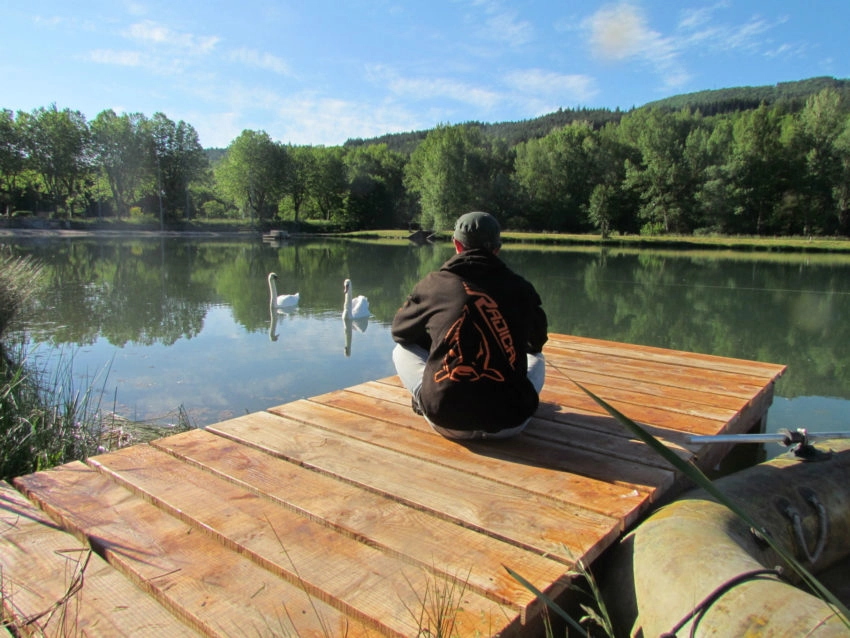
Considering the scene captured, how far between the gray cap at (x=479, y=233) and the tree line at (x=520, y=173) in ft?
140

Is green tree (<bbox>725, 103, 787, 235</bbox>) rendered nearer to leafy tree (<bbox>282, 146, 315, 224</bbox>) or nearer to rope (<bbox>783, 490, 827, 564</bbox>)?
leafy tree (<bbox>282, 146, 315, 224</bbox>)

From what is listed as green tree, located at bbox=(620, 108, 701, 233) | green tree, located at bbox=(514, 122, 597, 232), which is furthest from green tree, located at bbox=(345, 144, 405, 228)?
green tree, located at bbox=(620, 108, 701, 233)

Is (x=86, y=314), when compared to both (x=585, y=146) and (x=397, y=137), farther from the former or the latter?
(x=397, y=137)

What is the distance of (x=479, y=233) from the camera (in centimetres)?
252

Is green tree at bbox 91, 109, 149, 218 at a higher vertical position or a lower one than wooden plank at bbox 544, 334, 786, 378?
higher

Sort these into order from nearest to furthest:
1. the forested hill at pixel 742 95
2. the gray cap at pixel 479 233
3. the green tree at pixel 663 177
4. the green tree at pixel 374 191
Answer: the gray cap at pixel 479 233 < the green tree at pixel 663 177 < the green tree at pixel 374 191 < the forested hill at pixel 742 95

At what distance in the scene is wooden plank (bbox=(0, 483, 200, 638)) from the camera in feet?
4.60

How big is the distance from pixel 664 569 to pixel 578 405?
5.63 feet

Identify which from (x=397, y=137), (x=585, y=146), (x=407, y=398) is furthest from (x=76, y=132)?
(x=397, y=137)

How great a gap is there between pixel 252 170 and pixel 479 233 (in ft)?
178

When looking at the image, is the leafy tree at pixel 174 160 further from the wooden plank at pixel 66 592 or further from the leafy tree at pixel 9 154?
the wooden plank at pixel 66 592

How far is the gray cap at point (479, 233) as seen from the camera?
2521mm

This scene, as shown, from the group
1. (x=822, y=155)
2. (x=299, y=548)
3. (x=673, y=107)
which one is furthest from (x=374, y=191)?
(x=673, y=107)

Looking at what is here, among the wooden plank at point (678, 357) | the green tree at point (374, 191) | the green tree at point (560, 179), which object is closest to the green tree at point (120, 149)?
the green tree at point (374, 191)
